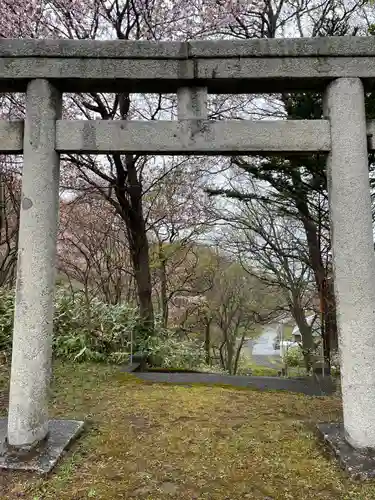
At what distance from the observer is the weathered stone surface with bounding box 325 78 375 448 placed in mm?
2805

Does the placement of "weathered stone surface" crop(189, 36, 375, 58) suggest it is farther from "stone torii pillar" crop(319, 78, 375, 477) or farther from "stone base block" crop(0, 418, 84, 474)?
"stone base block" crop(0, 418, 84, 474)

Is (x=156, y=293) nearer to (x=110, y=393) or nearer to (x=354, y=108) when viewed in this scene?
(x=110, y=393)

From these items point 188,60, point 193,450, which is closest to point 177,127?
point 188,60

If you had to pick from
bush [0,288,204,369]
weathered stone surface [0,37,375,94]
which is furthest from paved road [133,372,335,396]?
weathered stone surface [0,37,375,94]

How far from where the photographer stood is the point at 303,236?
8.23 m

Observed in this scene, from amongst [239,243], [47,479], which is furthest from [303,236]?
[47,479]

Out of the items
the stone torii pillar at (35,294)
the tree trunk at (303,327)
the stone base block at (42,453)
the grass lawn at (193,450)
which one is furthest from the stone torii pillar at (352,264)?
the tree trunk at (303,327)

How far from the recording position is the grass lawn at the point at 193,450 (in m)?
2.48

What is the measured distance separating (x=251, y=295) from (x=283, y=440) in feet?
29.4

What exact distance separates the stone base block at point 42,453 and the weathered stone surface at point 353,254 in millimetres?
2279

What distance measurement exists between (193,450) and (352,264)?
2.00 metres

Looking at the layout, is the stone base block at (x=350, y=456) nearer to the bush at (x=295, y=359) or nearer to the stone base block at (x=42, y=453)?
the stone base block at (x=42, y=453)

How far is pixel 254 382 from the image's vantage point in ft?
17.2

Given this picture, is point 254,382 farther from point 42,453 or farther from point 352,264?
point 42,453
